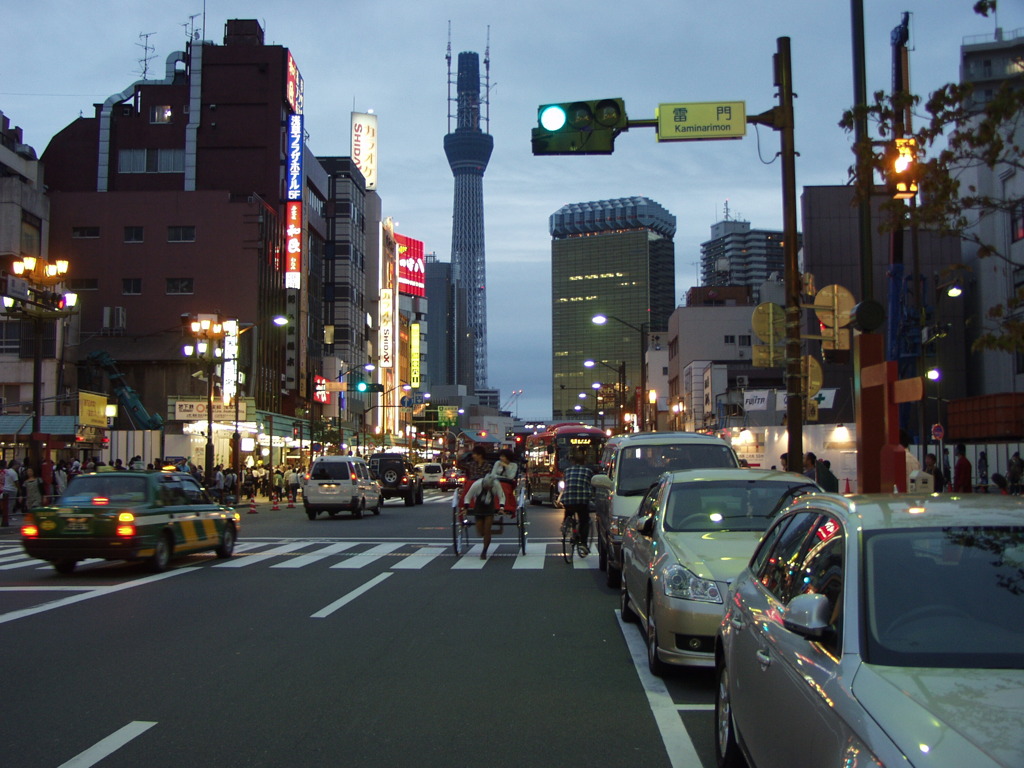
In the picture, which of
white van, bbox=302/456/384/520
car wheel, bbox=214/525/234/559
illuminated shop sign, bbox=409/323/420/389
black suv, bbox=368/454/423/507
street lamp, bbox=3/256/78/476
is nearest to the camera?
car wheel, bbox=214/525/234/559

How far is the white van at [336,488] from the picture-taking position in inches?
1303

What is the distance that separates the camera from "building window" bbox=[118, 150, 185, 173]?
70188 mm

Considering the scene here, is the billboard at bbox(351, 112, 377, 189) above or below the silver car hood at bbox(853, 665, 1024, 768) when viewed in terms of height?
above

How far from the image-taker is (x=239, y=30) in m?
72.8

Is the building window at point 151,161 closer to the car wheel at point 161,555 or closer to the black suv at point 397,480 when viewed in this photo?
the black suv at point 397,480

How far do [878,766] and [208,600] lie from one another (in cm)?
1112

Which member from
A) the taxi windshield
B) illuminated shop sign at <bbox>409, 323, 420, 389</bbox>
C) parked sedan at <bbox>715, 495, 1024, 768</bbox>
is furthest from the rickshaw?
illuminated shop sign at <bbox>409, 323, 420, 389</bbox>

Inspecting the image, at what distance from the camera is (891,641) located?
13.0 feet

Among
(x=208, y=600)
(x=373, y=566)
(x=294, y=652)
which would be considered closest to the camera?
(x=294, y=652)

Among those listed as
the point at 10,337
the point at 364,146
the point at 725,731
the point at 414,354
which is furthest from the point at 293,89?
the point at 725,731

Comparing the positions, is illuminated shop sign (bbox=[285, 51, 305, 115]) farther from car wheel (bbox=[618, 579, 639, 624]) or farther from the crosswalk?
car wheel (bbox=[618, 579, 639, 624])

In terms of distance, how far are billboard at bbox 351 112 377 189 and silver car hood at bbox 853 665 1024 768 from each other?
110802 millimetres

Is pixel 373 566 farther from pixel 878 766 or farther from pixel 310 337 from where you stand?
pixel 310 337

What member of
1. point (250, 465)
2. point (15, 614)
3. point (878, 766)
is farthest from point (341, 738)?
point (250, 465)
